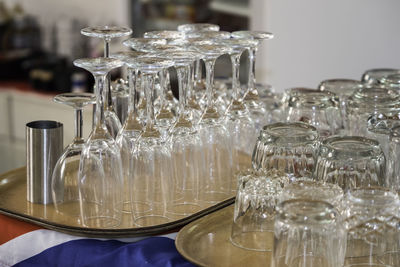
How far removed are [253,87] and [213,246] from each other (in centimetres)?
46

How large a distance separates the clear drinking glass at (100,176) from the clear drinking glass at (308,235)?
37cm

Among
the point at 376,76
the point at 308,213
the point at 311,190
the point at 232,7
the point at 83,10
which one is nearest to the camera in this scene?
the point at 308,213

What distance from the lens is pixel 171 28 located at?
12.1 feet

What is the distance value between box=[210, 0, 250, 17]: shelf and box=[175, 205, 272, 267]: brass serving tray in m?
2.16

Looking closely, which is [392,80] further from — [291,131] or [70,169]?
[70,169]

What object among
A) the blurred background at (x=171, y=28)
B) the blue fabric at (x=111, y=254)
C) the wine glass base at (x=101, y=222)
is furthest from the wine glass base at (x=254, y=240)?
the blurred background at (x=171, y=28)

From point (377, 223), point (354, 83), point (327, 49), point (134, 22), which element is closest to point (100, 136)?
point (377, 223)

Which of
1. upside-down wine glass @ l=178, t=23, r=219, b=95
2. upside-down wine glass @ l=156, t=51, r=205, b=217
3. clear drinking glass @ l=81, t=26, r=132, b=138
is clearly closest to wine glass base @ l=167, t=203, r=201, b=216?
upside-down wine glass @ l=156, t=51, r=205, b=217

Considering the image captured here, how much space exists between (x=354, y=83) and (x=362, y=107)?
248 mm

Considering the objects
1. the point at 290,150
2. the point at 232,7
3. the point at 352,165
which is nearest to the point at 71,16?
the point at 232,7

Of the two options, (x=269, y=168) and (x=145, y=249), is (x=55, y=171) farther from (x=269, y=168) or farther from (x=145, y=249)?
(x=269, y=168)

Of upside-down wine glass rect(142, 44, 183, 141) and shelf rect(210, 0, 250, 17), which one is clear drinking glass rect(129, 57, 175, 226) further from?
shelf rect(210, 0, 250, 17)

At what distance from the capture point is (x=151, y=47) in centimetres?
134

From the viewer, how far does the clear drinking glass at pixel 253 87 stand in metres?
1.48
